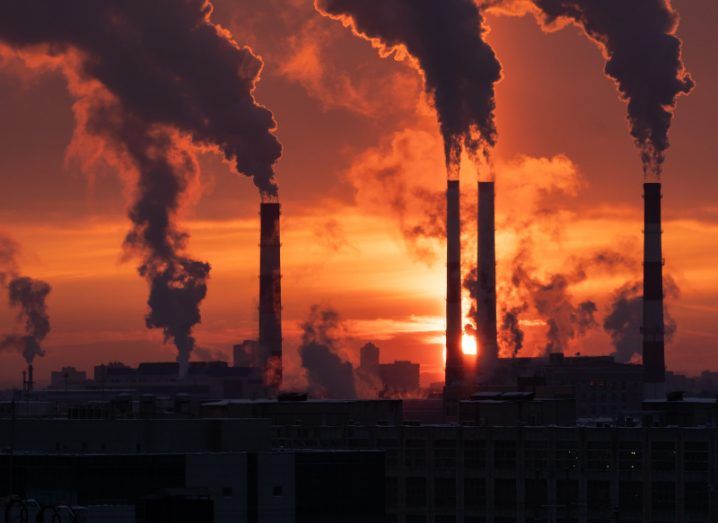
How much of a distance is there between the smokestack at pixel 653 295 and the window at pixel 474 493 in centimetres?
7215

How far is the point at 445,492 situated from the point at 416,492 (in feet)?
5.52

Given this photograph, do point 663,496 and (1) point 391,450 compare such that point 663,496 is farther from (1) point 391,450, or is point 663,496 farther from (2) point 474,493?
(1) point 391,450

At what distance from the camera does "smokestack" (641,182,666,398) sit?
190750mm

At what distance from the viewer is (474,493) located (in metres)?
121

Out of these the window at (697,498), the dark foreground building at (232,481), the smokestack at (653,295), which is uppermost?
the smokestack at (653,295)

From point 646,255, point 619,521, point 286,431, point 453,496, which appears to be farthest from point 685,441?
point 646,255

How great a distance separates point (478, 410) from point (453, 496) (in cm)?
1407

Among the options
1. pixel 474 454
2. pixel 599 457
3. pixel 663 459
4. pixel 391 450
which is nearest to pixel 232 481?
pixel 474 454

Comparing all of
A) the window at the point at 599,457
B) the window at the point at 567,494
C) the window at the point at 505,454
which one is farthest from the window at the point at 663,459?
the window at the point at 505,454

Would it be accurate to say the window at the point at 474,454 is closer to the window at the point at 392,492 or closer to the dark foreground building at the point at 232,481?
the window at the point at 392,492

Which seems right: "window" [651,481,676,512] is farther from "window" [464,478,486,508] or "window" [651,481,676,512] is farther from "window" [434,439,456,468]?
"window" [434,439,456,468]

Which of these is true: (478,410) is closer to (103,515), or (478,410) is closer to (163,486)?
(163,486)

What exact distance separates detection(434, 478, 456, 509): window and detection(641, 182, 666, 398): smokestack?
71.9m

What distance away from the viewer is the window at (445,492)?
12150 centimetres
